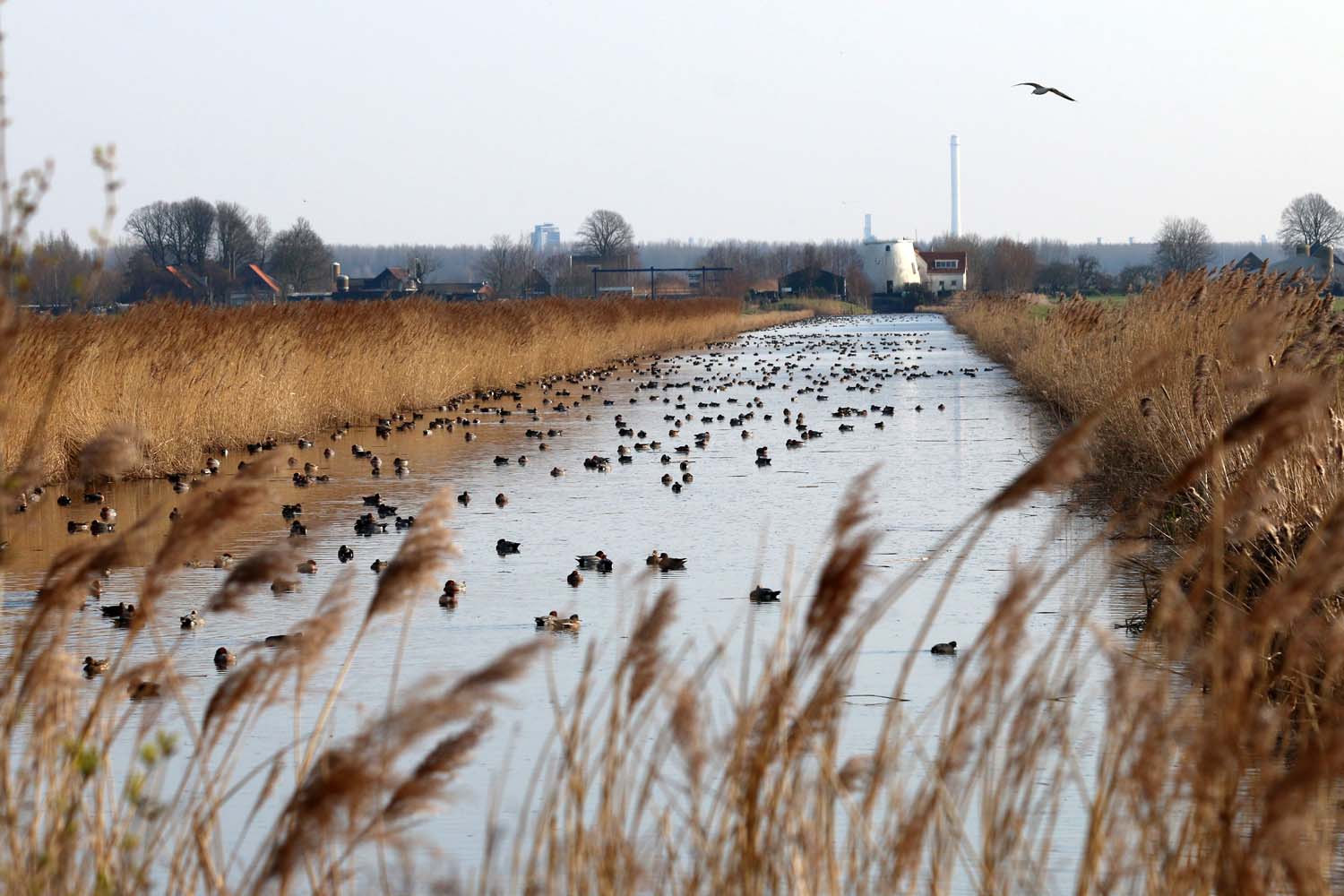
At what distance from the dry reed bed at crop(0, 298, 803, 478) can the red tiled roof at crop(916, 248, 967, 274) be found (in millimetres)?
148505

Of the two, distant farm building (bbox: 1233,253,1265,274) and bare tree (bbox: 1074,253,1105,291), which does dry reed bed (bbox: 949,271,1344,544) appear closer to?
distant farm building (bbox: 1233,253,1265,274)

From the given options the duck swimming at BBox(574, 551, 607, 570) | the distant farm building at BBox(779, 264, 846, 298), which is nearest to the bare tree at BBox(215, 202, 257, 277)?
the distant farm building at BBox(779, 264, 846, 298)

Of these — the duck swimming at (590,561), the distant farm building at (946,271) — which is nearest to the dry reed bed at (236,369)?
the duck swimming at (590,561)

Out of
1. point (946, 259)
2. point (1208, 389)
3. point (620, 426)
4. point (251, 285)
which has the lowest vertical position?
point (620, 426)

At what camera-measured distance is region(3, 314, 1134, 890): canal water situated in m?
6.64

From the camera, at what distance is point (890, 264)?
161875mm

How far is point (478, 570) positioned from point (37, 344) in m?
7.02

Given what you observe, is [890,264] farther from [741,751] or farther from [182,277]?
[741,751]

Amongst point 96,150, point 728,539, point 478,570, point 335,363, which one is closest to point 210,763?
point 96,150

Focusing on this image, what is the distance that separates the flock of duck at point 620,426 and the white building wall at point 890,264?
4511 inches

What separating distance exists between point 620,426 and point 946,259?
531 ft

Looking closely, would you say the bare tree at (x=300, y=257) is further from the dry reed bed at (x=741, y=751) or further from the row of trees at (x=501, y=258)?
the dry reed bed at (x=741, y=751)

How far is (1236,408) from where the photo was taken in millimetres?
10781

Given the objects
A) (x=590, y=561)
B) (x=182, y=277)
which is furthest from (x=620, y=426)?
(x=182, y=277)
